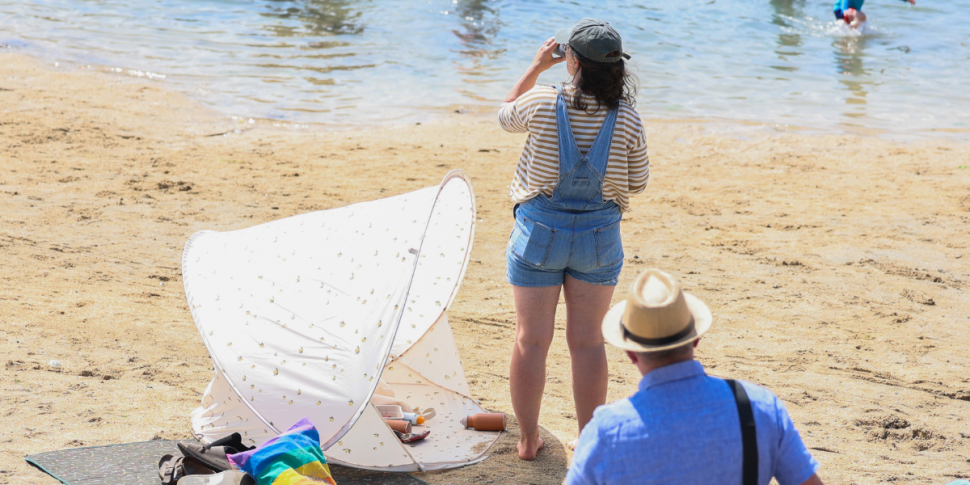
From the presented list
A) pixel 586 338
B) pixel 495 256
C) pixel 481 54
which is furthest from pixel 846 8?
pixel 586 338

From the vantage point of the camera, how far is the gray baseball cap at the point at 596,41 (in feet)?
9.09

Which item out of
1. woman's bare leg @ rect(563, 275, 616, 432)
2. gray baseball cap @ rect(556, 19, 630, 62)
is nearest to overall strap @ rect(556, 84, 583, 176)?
gray baseball cap @ rect(556, 19, 630, 62)

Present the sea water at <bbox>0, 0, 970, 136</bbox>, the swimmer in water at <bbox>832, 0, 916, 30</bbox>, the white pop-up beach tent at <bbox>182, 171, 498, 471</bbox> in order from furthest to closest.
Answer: the swimmer in water at <bbox>832, 0, 916, 30</bbox>
the sea water at <bbox>0, 0, 970, 136</bbox>
the white pop-up beach tent at <bbox>182, 171, 498, 471</bbox>

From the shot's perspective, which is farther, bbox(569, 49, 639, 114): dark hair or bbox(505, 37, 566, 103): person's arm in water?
bbox(505, 37, 566, 103): person's arm in water

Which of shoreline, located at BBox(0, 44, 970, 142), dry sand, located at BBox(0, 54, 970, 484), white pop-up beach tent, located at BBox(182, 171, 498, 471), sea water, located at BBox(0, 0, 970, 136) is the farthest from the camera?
sea water, located at BBox(0, 0, 970, 136)

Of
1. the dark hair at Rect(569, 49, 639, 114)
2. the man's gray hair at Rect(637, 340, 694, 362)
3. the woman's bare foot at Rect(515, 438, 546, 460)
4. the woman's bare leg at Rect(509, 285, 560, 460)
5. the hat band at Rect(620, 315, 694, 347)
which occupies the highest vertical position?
the dark hair at Rect(569, 49, 639, 114)

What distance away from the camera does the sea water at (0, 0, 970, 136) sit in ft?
38.9

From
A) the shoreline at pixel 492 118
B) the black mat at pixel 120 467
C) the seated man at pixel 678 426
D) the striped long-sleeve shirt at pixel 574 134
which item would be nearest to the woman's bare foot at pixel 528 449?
the black mat at pixel 120 467

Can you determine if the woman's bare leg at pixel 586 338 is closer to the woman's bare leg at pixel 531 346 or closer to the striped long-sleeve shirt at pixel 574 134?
the woman's bare leg at pixel 531 346

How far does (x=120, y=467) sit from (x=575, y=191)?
219 cm

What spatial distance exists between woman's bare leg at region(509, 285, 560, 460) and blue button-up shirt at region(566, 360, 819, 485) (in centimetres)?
131

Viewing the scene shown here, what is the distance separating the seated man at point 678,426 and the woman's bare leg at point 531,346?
127 cm

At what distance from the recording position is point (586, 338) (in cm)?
320

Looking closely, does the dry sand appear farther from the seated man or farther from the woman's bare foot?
the seated man
